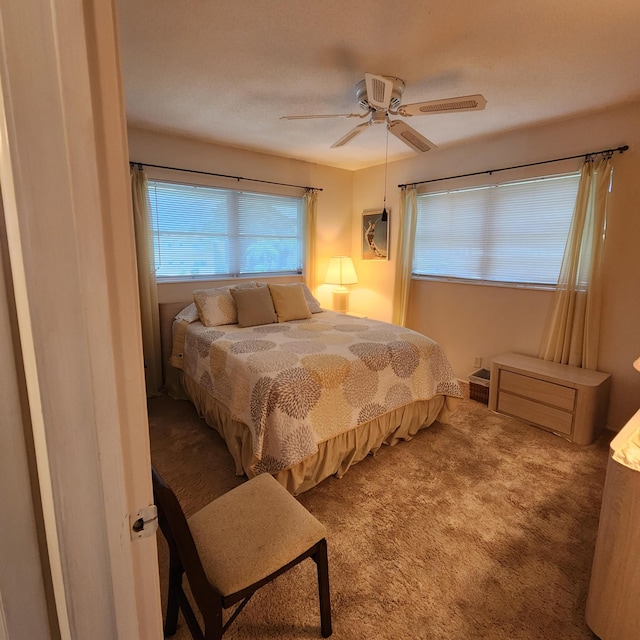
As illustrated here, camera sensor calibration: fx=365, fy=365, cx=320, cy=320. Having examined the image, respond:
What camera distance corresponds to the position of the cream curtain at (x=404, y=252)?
4.11m

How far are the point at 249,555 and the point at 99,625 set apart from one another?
742 millimetres

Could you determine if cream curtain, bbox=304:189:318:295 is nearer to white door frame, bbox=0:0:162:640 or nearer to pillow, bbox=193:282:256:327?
pillow, bbox=193:282:256:327

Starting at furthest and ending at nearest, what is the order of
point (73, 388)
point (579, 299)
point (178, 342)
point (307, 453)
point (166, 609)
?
point (178, 342), point (579, 299), point (307, 453), point (166, 609), point (73, 388)

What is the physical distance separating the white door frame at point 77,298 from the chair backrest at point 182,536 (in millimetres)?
405

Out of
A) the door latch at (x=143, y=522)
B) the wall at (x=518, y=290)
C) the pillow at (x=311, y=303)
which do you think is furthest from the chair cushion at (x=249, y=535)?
the wall at (x=518, y=290)

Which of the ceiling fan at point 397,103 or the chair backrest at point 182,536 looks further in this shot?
the ceiling fan at point 397,103

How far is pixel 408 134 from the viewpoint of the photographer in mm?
2363

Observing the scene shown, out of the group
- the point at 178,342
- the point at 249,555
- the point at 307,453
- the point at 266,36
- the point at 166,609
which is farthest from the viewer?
the point at 178,342

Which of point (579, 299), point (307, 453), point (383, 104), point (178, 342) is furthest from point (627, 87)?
point (178, 342)

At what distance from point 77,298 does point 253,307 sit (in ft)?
9.33

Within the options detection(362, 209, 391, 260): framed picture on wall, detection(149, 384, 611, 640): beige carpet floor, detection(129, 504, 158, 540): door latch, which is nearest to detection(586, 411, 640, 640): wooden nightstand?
detection(149, 384, 611, 640): beige carpet floor

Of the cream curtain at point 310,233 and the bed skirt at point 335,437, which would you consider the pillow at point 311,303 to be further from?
the bed skirt at point 335,437

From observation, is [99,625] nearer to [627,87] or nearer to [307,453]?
[307,453]

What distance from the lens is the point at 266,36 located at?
1821 millimetres
